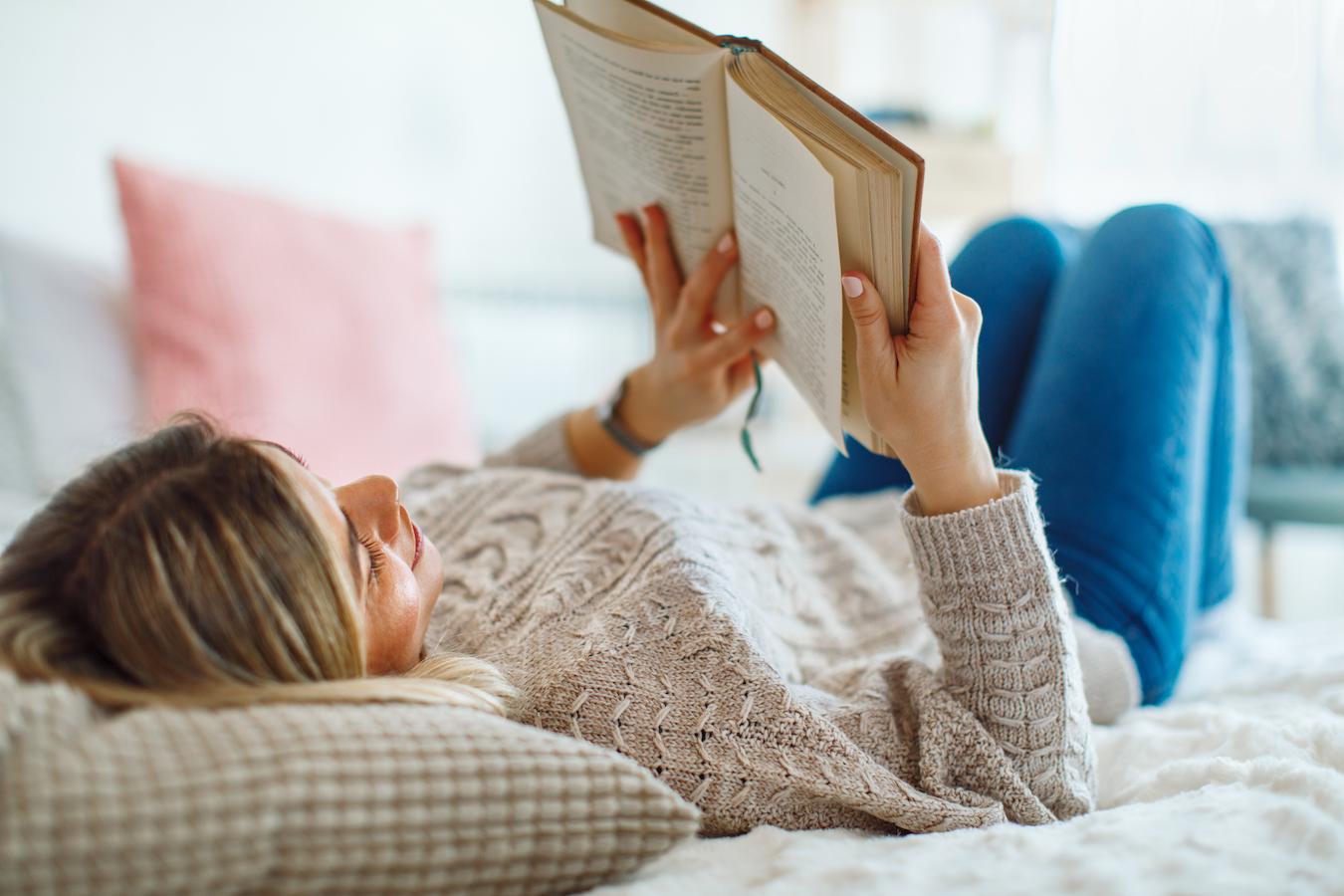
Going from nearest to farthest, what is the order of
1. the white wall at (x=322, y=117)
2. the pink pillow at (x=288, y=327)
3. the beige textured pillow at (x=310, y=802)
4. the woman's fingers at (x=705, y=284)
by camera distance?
the beige textured pillow at (x=310, y=802) → the woman's fingers at (x=705, y=284) → the pink pillow at (x=288, y=327) → the white wall at (x=322, y=117)

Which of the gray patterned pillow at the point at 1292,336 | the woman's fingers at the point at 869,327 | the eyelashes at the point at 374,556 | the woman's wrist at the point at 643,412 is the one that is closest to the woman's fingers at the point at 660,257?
the woman's wrist at the point at 643,412

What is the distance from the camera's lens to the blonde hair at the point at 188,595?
0.48 meters

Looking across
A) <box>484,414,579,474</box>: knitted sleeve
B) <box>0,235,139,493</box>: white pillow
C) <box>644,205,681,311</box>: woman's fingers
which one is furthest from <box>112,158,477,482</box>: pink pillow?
<box>644,205,681,311</box>: woman's fingers

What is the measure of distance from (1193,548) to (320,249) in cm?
128

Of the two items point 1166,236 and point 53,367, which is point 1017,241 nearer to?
point 1166,236

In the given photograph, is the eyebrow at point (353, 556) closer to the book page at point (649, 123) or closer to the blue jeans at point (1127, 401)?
the book page at point (649, 123)

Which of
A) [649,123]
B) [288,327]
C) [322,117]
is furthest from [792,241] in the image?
[322,117]

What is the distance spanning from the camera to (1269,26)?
2426 mm

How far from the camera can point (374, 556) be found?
0.62m

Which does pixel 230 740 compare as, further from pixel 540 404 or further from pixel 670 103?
pixel 540 404

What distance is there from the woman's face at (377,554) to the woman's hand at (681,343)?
1.16ft

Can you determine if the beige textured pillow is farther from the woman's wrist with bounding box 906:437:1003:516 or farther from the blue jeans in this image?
the blue jeans

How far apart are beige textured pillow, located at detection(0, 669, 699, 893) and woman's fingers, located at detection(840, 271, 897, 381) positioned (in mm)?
289

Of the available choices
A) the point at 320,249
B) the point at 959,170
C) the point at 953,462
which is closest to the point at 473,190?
the point at 320,249
